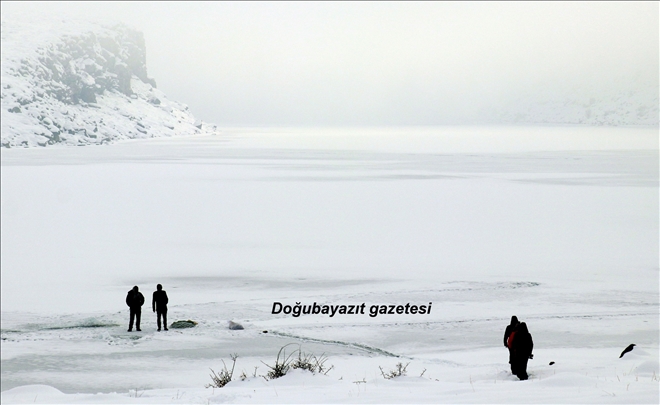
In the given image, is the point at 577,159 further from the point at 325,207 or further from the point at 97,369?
the point at 97,369

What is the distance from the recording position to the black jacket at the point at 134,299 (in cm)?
1195

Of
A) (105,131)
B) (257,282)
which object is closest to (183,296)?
(257,282)

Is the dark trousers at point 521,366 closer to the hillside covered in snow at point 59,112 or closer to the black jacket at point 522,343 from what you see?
the black jacket at point 522,343

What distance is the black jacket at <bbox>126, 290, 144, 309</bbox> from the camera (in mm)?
11945

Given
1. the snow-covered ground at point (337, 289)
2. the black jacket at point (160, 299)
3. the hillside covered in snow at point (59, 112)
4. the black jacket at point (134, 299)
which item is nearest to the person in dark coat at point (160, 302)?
the black jacket at point (160, 299)

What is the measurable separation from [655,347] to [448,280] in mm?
5990

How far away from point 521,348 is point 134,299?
20.9 ft

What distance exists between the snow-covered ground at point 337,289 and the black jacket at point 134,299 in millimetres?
532

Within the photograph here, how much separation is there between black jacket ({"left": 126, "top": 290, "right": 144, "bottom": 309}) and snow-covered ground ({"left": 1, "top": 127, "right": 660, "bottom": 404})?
0.53 metres

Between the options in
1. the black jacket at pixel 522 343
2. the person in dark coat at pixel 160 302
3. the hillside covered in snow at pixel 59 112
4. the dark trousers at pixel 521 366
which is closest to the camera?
the black jacket at pixel 522 343

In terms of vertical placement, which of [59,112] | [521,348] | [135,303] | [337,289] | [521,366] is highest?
[59,112]

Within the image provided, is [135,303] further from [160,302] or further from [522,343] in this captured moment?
[522,343]

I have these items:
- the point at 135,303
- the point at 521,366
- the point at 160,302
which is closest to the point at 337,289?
the point at 160,302

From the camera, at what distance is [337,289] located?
51.7 feet
